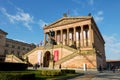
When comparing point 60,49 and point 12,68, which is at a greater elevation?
point 60,49

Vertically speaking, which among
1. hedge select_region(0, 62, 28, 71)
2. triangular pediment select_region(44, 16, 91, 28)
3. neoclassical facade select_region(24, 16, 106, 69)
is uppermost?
triangular pediment select_region(44, 16, 91, 28)

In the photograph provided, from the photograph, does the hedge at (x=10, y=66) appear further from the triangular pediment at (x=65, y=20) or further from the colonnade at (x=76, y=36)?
the triangular pediment at (x=65, y=20)

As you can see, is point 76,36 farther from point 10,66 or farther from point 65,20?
point 10,66

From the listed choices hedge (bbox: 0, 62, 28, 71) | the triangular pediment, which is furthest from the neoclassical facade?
hedge (bbox: 0, 62, 28, 71)

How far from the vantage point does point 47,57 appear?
60.2m

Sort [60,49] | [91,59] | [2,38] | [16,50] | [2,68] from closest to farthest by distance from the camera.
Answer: [2,68] → [91,59] → [60,49] → [2,38] → [16,50]

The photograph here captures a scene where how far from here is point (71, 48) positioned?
53.4 metres

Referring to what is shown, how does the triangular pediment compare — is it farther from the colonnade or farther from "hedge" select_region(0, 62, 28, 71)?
"hedge" select_region(0, 62, 28, 71)

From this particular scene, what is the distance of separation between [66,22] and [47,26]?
10.6 metres

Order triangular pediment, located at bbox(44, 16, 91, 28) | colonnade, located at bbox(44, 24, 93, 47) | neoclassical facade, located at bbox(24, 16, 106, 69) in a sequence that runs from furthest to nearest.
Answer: triangular pediment, located at bbox(44, 16, 91, 28) < colonnade, located at bbox(44, 24, 93, 47) < neoclassical facade, located at bbox(24, 16, 106, 69)

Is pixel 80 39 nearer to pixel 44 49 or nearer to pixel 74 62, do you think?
pixel 44 49

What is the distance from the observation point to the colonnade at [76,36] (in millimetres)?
68325

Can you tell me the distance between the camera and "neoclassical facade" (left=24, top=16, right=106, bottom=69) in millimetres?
45344

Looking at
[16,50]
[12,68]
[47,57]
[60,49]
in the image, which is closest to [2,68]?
[12,68]
